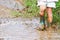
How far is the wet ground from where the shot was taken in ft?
22.5

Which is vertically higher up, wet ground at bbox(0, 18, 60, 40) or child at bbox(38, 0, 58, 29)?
child at bbox(38, 0, 58, 29)

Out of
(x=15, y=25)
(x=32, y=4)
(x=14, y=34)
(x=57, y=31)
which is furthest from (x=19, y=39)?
(x=32, y=4)

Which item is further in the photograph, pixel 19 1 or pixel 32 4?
pixel 19 1

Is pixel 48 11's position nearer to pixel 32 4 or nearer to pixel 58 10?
pixel 58 10

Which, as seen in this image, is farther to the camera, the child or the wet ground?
the child

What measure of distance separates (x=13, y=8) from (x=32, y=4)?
175 cm

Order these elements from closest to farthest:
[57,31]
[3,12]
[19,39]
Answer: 1. [19,39]
2. [57,31]
3. [3,12]

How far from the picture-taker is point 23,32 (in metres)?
7.69

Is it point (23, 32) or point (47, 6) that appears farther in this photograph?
point (47, 6)

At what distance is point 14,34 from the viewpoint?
7.33 meters

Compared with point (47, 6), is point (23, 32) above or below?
below

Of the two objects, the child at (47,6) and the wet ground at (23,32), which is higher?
the child at (47,6)

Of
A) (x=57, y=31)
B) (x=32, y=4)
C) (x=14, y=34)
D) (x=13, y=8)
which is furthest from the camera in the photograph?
(x=13, y=8)

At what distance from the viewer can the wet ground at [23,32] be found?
22.5ft
